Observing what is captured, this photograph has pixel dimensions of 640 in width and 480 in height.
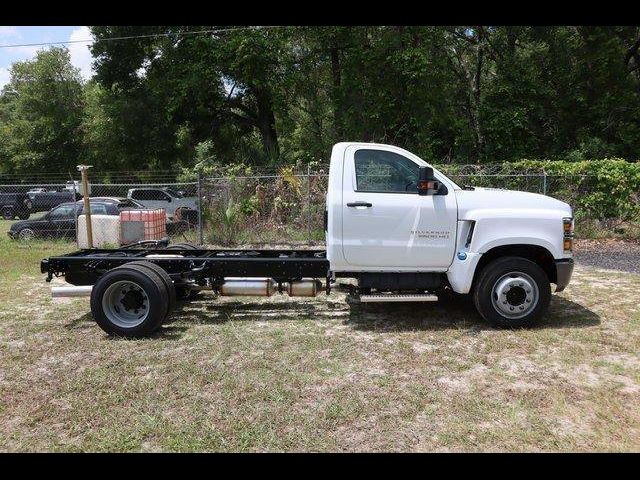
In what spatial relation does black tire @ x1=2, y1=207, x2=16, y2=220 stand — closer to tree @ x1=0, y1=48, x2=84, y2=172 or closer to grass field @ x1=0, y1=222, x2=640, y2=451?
tree @ x1=0, y1=48, x2=84, y2=172

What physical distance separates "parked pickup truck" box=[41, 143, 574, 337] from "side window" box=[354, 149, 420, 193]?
12 mm

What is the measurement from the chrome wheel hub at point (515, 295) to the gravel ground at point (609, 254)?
15.8 feet

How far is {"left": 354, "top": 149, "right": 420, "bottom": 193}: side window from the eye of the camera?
243 inches

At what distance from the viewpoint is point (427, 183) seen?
5969 millimetres

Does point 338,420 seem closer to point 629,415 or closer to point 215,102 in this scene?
point 629,415

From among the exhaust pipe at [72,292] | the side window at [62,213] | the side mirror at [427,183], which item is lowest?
the exhaust pipe at [72,292]

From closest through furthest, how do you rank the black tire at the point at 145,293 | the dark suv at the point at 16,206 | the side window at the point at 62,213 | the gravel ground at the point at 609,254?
the black tire at the point at 145,293 → the gravel ground at the point at 609,254 → the side window at the point at 62,213 → the dark suv at the point at 16,206

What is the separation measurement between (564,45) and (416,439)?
2445 centimetres

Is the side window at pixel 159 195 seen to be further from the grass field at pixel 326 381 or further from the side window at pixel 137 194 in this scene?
the grass field at pixel 326 381

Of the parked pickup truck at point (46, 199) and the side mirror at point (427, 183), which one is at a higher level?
the side mirror at point (427, 183)

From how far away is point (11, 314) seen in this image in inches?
280

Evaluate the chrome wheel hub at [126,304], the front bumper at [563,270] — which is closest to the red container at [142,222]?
the chrome wheel hub at [126,304]

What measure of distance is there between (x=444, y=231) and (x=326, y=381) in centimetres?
243

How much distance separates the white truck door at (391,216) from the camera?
6.07 m
